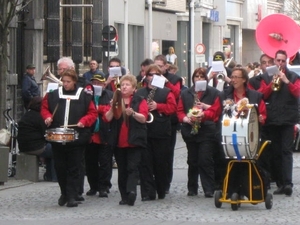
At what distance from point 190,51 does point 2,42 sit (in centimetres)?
2345

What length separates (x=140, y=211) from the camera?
12.6m

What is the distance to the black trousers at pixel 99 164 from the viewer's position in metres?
14.6

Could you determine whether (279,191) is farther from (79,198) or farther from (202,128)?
(79,198)

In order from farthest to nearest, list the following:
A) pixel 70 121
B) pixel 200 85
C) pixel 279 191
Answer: pixel 279 191, pixel 200 85, pixel 70 121

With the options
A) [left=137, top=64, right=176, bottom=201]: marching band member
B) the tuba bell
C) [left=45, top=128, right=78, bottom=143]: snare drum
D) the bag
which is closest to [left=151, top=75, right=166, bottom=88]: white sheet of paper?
[left=137, top=64, right=176, bottom=201]: marching band member

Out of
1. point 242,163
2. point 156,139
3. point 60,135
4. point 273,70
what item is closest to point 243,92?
point 273,70

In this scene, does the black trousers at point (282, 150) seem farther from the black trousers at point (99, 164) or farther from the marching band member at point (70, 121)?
the marching band member at point (70, 121)

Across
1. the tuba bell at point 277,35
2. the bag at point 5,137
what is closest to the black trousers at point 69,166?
the bag at point 5,137

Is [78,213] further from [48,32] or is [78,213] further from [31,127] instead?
[48,32]

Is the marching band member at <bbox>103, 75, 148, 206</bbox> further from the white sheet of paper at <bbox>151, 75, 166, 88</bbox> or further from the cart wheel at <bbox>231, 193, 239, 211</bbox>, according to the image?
the cart wheel at <bbox>231, 193, 239, 211</bbox>

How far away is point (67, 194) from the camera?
13.1 meters

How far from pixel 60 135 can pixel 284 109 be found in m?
3.19

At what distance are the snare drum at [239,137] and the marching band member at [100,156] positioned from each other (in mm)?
2489

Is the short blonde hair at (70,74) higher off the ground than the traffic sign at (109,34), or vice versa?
the traffic sign at (109,34)
